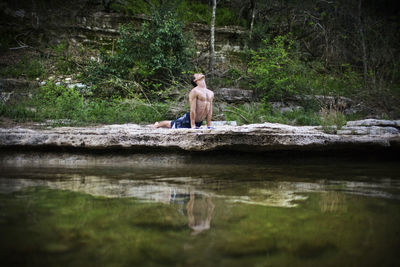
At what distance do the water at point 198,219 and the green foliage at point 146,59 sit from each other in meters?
6.68

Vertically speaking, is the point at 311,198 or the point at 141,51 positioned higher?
the point at 141,51

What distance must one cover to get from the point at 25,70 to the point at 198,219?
10.7 m

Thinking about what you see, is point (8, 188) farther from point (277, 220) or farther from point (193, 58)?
point (193, 58)

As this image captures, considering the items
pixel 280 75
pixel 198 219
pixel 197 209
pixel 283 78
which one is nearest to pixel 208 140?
pixel 197 209

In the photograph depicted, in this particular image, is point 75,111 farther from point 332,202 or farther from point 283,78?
point 332,202

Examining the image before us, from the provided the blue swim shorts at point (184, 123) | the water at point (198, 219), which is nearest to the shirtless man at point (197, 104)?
the blue swim shorts at point (184, 123)

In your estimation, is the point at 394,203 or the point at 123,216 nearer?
the point at 123,216

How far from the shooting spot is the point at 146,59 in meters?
8.96

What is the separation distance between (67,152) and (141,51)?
6546 mm

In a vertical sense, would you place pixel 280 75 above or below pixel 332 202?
above

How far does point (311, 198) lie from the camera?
1701 millimetres

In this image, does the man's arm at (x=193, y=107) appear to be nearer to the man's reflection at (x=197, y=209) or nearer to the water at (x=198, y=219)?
the water at (x=198, y=219)

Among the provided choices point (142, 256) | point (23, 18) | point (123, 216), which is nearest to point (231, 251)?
point (142, 256)

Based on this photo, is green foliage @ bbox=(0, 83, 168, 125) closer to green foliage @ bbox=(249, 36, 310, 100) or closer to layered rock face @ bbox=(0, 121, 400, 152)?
layered rock face @ bbox=(0, 121, 400, 152)
